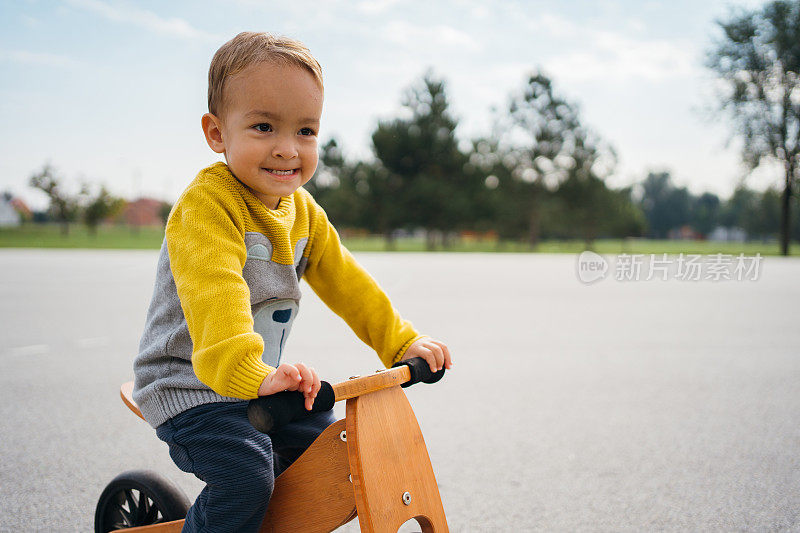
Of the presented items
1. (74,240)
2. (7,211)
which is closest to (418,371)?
(74,240)

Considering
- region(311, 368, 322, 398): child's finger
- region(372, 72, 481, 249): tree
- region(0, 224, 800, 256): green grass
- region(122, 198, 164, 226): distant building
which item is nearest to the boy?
region(311, 368, 322, 398): child's finger

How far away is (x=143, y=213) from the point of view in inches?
3408

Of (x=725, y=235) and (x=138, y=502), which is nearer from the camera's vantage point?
(x=138, y=502)

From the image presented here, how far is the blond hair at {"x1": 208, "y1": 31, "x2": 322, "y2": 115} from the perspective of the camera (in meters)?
1.59

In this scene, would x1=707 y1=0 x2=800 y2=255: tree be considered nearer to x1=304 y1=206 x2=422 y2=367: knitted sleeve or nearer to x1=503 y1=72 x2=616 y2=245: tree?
x1=503 y1=72 x2=616 y2=245: tree

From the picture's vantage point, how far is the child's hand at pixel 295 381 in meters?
1.34

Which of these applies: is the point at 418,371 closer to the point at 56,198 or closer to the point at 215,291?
the point at 215,291

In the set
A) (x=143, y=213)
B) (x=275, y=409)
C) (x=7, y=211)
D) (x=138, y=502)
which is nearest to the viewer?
(x=275, y=409)

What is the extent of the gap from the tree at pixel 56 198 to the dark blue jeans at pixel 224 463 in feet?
192

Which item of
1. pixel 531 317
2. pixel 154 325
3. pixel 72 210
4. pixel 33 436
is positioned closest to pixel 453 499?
pixel 154 325

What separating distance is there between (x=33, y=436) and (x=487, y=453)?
7.41 feet

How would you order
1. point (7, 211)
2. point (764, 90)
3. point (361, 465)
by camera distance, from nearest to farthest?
point (361, 465)
point (764, 90)
point (7, 211)

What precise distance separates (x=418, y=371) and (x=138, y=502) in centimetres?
110

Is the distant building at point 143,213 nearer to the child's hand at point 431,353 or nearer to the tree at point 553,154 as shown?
the tree at point 553,154
